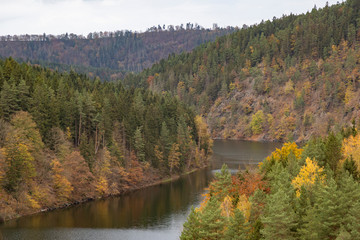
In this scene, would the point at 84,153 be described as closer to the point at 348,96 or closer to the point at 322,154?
the point at 322,154

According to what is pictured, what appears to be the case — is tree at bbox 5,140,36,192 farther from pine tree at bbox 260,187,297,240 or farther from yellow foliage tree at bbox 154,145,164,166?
pine tree at bbox 260,187,297,240

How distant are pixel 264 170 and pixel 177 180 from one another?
42.9m

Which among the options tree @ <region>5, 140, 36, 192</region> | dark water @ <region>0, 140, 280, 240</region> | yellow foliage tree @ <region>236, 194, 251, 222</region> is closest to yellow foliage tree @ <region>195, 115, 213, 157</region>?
dark water @ <region>0, 140, 280, 240</region>

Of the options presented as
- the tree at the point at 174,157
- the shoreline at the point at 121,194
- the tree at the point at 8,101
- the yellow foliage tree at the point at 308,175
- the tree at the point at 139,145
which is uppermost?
the tree at the point at 8,101

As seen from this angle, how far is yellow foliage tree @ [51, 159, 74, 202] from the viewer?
86812 millimetres

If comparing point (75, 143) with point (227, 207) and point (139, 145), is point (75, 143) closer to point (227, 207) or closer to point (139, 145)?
point (139, 145)

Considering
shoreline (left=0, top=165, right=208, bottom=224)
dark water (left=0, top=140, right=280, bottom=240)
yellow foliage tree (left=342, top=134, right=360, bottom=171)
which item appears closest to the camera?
dark water (left=0, top=140, right=280, bottom=240)

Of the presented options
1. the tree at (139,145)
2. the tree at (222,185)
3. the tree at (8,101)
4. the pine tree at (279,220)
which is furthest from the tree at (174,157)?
the pine tree at (279,220)

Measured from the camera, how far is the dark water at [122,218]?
71000 mm

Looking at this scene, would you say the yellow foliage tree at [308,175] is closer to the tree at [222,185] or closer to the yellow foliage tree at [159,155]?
the tree at [222,185]

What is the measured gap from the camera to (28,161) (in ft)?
270

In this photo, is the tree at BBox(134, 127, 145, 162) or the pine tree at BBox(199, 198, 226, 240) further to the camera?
the tree at BBox(134, 127, 145, 162)

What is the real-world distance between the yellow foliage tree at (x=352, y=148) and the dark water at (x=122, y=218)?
814 inches

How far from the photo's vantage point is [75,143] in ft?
336
